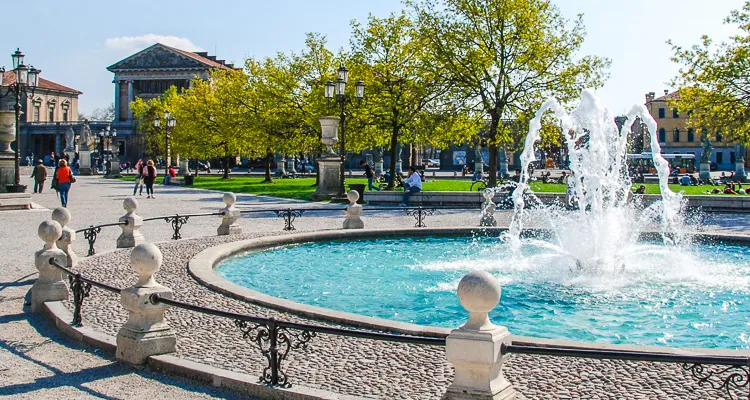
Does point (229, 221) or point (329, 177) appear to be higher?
point (329, 177)

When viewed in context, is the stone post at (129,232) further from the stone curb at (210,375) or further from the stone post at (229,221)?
the stone curb at (210,375)

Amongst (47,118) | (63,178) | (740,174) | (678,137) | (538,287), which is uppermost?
(47,118)

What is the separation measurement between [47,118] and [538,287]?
4810 inches

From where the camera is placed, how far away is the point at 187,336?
25.4 feet

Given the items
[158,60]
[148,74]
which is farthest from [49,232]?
[148,74]

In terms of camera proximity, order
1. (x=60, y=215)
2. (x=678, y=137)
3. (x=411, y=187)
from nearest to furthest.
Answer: (x=60, y=215)
(x=411, y=187)
(x=678, y=137)

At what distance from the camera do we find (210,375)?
639 cm

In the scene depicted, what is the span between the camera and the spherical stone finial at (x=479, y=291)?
5.12m

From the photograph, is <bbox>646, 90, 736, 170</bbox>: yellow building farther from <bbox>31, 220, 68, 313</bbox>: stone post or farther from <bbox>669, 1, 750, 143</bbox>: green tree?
<bbox>31, 220, 68, 313</bbox>: stone post

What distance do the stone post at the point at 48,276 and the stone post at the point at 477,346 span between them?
602cm

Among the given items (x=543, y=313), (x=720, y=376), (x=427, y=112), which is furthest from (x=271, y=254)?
(x=427, y=112)

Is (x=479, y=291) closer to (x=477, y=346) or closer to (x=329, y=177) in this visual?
(x=477, y=346)

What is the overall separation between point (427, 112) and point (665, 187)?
65.8 feet

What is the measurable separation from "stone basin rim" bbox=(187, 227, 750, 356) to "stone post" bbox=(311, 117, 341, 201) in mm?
13479
